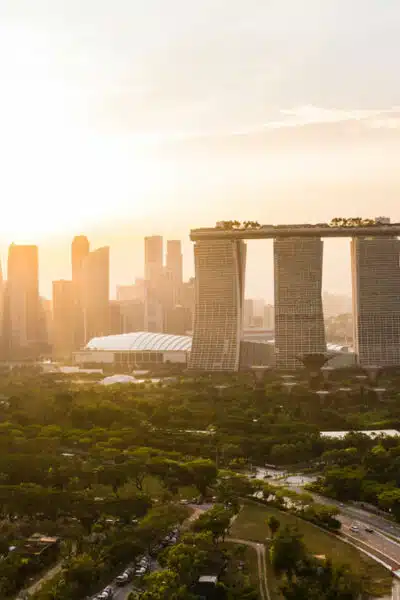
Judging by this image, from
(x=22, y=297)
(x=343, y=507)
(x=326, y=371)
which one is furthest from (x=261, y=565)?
(x=22, y=297)

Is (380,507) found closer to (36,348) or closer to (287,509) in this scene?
(287,509)

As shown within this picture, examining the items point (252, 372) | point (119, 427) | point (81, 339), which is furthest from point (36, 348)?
point (119, 427)

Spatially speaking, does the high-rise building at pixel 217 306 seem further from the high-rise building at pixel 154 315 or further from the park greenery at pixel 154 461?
the high-rise building at pixel 154 315

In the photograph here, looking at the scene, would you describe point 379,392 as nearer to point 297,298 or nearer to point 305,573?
point 297,298

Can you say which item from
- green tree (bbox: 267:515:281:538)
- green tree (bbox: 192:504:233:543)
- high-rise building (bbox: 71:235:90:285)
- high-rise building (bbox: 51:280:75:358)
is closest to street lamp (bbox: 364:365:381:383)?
green tree (bbox: 267:515:281:538)

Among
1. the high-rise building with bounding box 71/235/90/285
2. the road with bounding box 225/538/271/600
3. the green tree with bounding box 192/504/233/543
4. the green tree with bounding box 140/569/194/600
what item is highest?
the high-rise building with bounding box 71/235/90/285

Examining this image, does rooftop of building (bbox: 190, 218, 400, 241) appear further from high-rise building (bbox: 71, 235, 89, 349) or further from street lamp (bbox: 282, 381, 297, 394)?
high-rise building (bbox: 71, 235, 89, 349)

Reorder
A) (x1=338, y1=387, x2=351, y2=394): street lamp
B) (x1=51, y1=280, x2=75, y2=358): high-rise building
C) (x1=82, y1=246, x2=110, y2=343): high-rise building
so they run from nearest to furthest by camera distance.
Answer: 1. (x1=338, y1=387, x2=351, y2=394): street lamp
2. (x1=51, y1=280, x2=75, y2=358): high-rise building
3. (x1=82, y1=246, x2=110, y2=343): high-rise building

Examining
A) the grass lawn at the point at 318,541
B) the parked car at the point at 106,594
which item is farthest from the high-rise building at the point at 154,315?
the parked car at the point at 106,594
